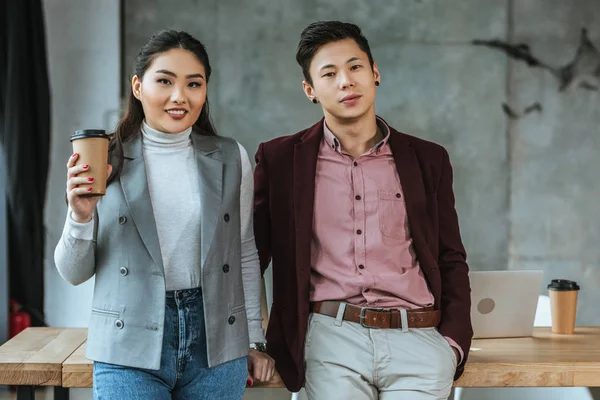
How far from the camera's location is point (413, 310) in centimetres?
228

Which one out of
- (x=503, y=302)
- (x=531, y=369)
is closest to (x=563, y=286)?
(x=503, y=302)

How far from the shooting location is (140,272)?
191 centimetres

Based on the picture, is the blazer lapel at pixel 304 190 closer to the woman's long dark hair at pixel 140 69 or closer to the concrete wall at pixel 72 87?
the woman's long dark hair at pixel 140 69

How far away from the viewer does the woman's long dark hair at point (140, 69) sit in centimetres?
203

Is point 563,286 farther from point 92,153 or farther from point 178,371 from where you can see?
point 92,153

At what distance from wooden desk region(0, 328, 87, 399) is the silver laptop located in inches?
50.8

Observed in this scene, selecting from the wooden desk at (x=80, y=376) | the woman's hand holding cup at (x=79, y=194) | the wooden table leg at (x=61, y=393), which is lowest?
the wooden table leg at (x=61, y=393)

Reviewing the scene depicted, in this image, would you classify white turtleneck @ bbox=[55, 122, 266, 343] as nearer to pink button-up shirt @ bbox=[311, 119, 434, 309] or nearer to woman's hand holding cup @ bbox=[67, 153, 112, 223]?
woman's hand holding cup @ bbox=[67, 153, 112, 223]

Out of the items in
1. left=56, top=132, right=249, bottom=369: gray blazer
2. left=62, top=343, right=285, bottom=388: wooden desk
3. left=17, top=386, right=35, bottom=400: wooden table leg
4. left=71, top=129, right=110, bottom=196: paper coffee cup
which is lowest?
left=17, top=386, right=35, bottom=400: wooden table leg

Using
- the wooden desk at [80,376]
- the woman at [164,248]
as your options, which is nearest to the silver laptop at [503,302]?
the wooden desk at [80,376]

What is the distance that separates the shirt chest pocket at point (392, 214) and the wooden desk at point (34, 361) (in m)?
1.01

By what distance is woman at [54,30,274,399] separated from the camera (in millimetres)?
1891

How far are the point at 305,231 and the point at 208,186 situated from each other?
14.8 inches

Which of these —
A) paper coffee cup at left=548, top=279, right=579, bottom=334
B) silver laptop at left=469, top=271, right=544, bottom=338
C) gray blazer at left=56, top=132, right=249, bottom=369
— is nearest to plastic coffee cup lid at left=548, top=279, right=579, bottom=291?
paper coffee cup at left=548, top=279, right=579, bottom=334
